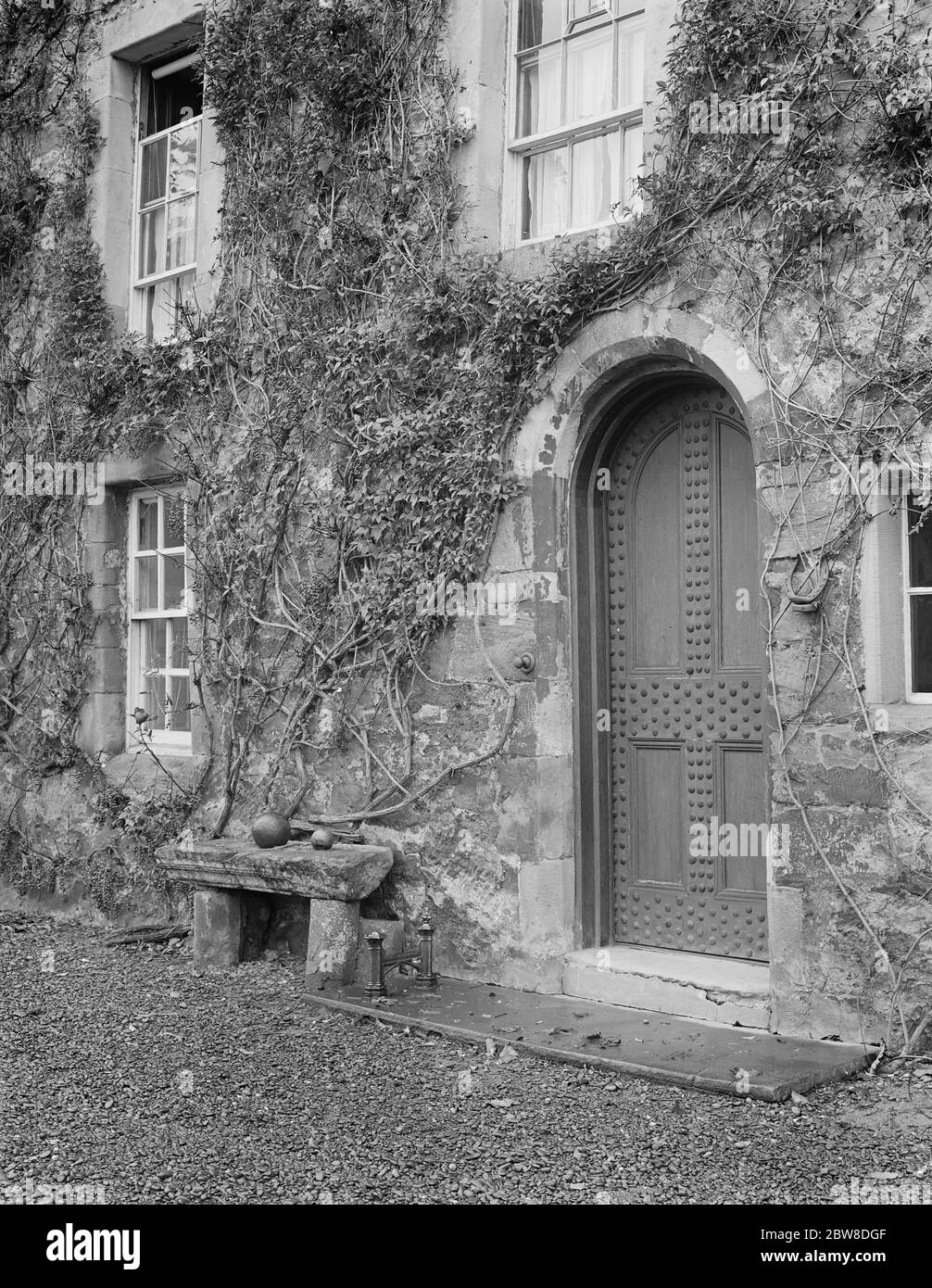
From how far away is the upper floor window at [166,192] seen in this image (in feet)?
26.9

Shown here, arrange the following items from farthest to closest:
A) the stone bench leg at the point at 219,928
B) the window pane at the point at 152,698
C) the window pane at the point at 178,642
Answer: the window pane at the point at 152,698
the window pane at the point at 178,642
the stone bench leg at the point at 219,928

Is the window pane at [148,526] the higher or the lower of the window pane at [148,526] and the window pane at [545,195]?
the lower

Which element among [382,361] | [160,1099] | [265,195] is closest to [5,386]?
[265,195]

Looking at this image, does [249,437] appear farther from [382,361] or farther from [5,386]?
[5,386]

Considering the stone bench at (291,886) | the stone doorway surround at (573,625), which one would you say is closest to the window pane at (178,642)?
the stone bench at (291,886)

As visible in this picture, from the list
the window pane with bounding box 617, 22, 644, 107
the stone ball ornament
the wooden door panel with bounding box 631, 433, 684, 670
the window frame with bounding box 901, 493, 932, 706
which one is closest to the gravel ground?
the stone ball ornament

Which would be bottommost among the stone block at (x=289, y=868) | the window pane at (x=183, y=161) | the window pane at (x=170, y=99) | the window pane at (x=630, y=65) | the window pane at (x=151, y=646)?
the stone block at (x=289, y=868)

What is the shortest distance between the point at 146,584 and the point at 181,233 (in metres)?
2.22

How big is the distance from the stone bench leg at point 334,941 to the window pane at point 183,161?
468cm

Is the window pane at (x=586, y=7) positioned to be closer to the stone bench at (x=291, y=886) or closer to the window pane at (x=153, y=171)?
the window pane at (x=153, y=171)

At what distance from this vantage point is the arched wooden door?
5.61 m

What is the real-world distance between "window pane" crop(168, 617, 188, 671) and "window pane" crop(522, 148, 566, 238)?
3179mm

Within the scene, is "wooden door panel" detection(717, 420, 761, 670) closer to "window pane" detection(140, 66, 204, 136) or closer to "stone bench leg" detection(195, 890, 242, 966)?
"stone bench leg" detection(195, 890, 242, 966)

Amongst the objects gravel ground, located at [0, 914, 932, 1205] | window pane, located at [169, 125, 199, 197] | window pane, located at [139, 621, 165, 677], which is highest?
window pane, located at [169, 125, 199, 197]
